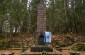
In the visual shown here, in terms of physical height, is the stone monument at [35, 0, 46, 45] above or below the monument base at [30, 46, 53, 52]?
above

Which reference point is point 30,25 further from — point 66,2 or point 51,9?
point 66,2

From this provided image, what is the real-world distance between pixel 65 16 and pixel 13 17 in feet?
24.2

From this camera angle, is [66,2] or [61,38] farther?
[66,2]

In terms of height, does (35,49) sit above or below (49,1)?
below

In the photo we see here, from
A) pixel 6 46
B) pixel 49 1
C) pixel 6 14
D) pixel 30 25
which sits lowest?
pixel 6 46

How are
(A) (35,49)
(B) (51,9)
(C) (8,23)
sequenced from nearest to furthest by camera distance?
(A) (35,49) → (C) (8,23) → (B) (51,9)

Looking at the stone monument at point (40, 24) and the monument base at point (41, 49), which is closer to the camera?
the monument base at point (41, 49)

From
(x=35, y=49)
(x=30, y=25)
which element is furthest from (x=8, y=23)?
(x=35, y=49)

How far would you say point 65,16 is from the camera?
2586 cm

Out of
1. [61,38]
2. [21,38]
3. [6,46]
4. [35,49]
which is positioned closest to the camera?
[35,49]

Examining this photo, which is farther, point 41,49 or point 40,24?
point 40,24

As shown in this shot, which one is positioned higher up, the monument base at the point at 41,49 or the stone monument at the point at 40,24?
the stone monument at the point at 40,24

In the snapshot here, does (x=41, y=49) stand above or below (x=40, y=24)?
below

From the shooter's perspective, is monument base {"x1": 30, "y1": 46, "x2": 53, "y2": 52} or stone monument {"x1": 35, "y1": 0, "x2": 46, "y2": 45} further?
stone monument {"x1": 35, "y1": 0, "x2": 46, "y2": 45}
